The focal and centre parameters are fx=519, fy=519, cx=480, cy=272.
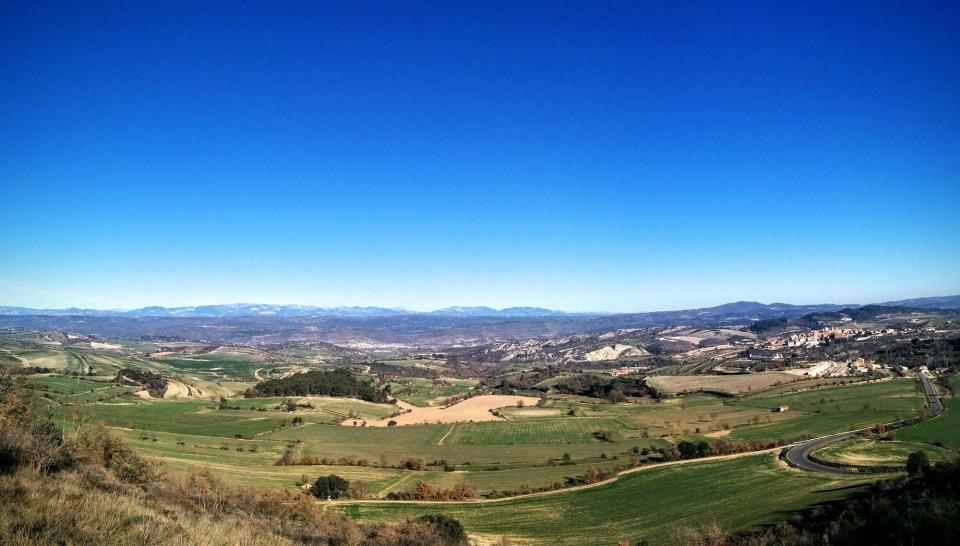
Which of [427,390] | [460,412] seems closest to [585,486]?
[460,412]

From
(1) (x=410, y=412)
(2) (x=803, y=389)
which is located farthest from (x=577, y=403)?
(2) (x=803, y=389)

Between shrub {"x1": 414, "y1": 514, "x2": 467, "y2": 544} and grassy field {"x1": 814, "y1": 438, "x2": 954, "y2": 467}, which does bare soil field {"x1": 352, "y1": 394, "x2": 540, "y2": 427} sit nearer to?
grassy field {"x1": 814, "y1": 438, "x2": 954, "y2": 467}

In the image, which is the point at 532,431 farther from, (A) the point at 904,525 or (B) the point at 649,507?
(A) the point at 904,525

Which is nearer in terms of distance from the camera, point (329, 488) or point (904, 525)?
point (904, 525)

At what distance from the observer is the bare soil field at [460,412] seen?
291 ft

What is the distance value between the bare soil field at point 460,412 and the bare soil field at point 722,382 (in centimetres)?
2868

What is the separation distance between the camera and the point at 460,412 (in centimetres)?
9562

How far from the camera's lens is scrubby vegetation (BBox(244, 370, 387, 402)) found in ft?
358

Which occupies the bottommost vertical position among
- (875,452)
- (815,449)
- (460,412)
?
(460,412)

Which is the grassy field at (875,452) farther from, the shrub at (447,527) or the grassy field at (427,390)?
the grassy field at (427,390)

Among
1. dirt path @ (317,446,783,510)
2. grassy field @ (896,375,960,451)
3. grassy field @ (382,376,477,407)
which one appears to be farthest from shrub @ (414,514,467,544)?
grassy field @ (382,376,477,407)

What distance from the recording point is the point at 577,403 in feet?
344

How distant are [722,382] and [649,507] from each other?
77.8 metres

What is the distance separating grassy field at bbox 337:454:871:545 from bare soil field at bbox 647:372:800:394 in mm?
57378
